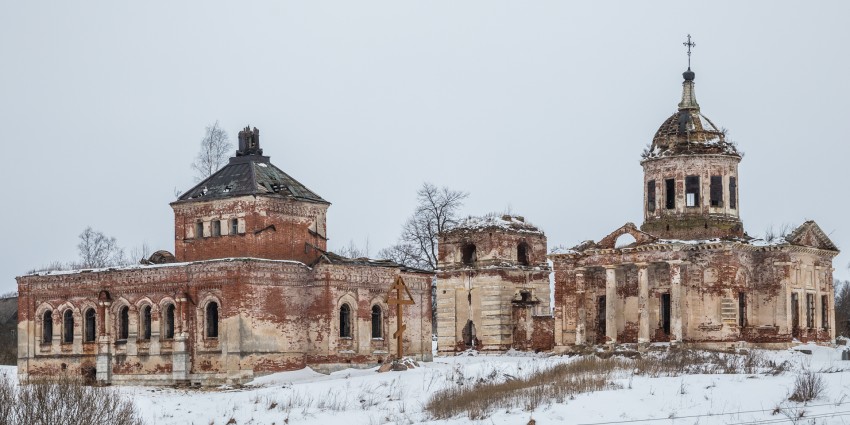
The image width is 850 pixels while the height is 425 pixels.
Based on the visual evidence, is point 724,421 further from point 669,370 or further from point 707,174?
point 707,174

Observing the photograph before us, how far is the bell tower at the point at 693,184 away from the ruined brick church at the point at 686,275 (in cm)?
4

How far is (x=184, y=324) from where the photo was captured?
39312 mm

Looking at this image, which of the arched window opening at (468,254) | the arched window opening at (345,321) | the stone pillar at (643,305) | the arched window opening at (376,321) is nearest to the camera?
the arched window opening at (345,321)

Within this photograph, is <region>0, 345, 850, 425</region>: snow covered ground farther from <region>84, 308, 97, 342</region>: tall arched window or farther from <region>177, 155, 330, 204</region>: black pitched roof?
<region>177, 155, 330, 204</region>: black pitched roof

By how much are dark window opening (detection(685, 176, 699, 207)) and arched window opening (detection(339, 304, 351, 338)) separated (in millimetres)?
13860

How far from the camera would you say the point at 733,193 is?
4694cm

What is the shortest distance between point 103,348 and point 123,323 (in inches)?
40.6

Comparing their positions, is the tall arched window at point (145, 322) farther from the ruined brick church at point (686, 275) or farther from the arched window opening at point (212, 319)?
the ruined brick church at point (686, 275)

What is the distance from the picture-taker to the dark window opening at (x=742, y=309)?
44.7 metres

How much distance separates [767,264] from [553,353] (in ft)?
28.1

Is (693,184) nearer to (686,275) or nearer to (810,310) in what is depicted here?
(686,275)

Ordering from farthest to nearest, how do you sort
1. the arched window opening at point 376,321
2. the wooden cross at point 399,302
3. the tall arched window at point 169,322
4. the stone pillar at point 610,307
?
1. the stone pillar at point 610,307
2. the arched window opening at point 376,321
3. the wooden cross at point 399,302
4. the tall arched window at point 169,322

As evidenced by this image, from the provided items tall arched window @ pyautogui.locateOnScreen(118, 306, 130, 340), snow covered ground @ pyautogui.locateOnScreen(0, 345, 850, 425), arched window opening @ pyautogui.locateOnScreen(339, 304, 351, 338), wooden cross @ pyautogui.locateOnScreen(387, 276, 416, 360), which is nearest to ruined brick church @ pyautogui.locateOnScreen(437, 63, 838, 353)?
snow covered ground @ pyautogui.locateOnScreen(0, 345, 850, 425)

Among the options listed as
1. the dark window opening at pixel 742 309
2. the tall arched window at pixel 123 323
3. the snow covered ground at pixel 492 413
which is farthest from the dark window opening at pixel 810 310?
the tall arched window at pixel 123 323
